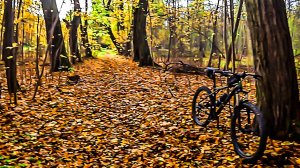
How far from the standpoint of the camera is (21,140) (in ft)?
18.0

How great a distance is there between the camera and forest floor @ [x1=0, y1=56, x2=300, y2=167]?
4.65 metres

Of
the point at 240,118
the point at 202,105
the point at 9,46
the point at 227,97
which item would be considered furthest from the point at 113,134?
the point at 9,46

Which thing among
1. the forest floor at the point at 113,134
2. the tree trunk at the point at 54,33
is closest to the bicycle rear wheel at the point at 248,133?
the forest floor at the point at 113,134

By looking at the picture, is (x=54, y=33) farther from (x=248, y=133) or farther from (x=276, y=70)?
(x=276, y=70)

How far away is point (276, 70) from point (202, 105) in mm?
2018

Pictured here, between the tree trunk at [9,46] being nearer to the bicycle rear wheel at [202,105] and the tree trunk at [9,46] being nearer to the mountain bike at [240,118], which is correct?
the bicycle rear wheel at [202,105]

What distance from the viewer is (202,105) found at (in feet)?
20.7

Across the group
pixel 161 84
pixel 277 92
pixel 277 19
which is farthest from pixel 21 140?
pixel 161 84

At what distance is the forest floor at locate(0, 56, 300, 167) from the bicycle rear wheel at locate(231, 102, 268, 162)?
0.16 meters

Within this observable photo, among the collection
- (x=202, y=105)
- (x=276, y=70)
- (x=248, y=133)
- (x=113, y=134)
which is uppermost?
(x=276, y=70)

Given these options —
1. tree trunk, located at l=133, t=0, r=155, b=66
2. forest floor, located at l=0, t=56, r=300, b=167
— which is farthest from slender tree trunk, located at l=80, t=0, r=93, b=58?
forest floor, located at l=0, t=56, r=300, b=167

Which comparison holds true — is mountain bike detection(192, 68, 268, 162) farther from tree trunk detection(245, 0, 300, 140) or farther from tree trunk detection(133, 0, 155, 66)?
tree trunk detection(133, 0, 155, 66)

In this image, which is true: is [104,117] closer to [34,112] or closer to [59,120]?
[59,120]

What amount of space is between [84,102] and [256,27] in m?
5.27
